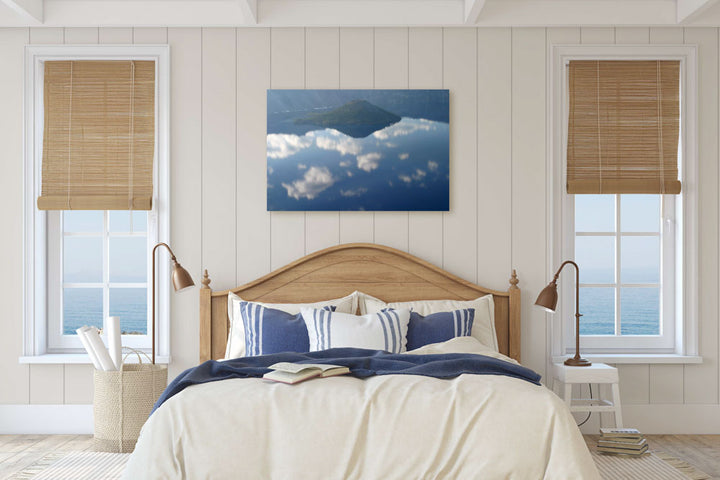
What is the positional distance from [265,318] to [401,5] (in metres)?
2.14

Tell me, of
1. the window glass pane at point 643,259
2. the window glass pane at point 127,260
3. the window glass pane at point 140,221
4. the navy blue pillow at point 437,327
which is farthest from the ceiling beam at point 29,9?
the window glass pane at point 643,259

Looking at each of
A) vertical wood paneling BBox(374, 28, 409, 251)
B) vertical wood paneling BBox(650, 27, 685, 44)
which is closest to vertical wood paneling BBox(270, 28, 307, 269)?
vertical wood paneling BBox(374, 28, 409, 251)

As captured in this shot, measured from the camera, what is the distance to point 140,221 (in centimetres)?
430

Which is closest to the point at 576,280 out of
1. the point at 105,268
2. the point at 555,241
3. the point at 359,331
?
the point at 555,241

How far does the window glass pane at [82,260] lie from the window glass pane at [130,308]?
168 millimetres

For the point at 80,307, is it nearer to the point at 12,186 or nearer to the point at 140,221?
the point at 140,221

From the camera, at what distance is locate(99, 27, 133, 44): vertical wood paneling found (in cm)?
416

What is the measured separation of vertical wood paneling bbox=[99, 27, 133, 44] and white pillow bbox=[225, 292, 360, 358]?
1769 mm

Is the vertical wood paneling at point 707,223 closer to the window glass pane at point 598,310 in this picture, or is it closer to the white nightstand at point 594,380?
the window glass pane at point 598,310

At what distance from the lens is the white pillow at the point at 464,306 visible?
3863 millimetres

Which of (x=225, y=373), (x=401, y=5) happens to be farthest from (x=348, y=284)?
(x=401, y=5)

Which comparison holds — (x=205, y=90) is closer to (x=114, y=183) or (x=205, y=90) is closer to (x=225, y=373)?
(x=114, y=183)

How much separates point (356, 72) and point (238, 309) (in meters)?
1.67

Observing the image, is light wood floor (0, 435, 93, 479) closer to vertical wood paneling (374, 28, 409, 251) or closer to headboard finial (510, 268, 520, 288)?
vertical wood paneling (374, 28, 409, 251)
